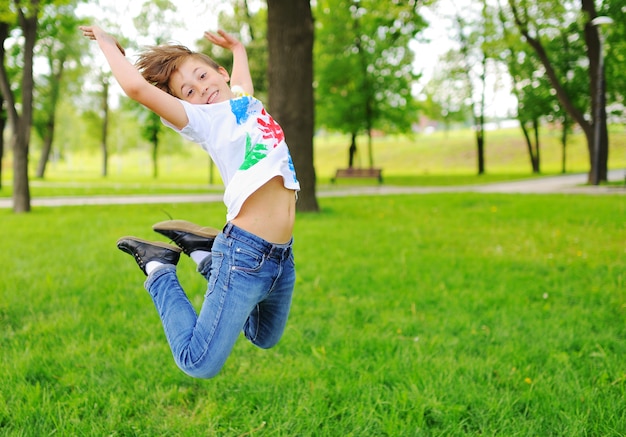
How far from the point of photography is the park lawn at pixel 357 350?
2.93 metres

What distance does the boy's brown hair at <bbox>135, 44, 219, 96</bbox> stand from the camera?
2.51 metres

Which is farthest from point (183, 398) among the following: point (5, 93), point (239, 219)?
point (5, 93)

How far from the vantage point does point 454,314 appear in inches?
186

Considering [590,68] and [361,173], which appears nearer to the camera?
[590,68]

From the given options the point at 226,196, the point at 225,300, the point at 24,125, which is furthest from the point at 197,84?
the point at 24,125

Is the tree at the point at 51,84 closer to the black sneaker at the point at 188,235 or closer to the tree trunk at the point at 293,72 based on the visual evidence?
the tree trunk at the point at 293,72

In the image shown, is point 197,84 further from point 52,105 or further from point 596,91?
point 52,105

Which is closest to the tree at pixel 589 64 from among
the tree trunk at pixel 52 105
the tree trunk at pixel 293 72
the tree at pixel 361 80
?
the tree trunk at pixel 293 72

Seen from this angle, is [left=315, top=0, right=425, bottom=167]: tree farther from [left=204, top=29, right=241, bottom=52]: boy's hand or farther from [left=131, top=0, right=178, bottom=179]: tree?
[left=204, top=29, right=241, bottom=52]: boy's hand

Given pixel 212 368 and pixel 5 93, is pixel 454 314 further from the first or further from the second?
A: pixel 5 93

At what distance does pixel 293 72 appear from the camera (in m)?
10.9

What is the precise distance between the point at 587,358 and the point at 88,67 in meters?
41.5

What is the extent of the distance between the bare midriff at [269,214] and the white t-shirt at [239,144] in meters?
0.05

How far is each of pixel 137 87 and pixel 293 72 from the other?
356 inches
